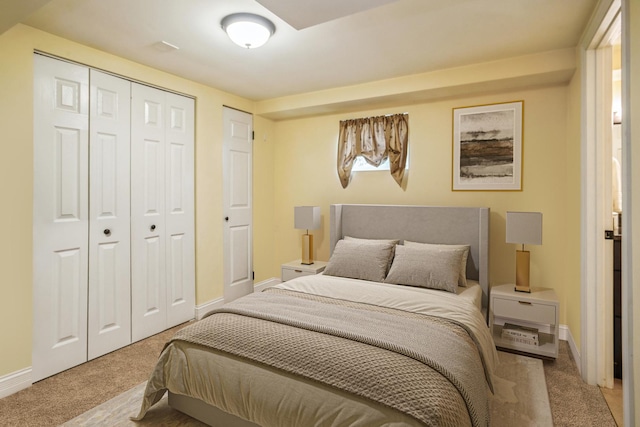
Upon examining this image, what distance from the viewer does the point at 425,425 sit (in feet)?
4.39

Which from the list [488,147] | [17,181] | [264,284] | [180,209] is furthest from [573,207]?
[17,181]

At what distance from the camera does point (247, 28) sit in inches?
91.7

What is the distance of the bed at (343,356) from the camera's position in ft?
4.87

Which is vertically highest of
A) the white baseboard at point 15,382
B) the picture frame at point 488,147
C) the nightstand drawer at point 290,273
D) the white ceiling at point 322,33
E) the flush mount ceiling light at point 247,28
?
the white ceiling at point 322,33

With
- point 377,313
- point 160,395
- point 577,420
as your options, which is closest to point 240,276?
point 160,395

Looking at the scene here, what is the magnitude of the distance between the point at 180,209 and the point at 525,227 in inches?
124

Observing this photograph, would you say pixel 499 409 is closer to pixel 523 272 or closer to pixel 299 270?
pixel 523 272

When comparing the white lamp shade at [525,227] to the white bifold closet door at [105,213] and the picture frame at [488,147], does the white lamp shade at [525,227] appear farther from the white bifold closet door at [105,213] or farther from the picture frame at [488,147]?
the white bifold closet door at [105,213]

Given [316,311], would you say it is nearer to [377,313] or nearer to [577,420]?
[377,313]

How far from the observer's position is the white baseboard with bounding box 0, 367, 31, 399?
7.61 feet

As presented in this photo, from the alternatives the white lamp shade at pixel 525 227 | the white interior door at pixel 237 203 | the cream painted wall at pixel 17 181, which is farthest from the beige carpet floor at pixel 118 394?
the white interior door at pixel 237 203

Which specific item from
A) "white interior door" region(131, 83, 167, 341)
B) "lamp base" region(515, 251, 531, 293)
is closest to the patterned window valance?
"lamp base" region(515, 251, 531, 293)

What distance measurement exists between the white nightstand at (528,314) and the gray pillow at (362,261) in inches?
36.5

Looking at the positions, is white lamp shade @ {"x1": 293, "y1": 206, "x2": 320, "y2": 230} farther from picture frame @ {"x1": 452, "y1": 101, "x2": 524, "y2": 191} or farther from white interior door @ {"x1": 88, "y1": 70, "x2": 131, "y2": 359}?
white interior door @ {"x1": 88, "y1": 70, "x2": 131, "y2": 359}
